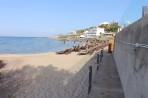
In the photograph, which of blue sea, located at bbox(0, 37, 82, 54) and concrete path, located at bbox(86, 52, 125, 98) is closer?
concrete path, located at bbox(86, 52, 125, 98)

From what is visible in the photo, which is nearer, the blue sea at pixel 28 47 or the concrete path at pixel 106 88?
the concrete path at pixel 106 88

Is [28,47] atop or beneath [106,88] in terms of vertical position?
beneath

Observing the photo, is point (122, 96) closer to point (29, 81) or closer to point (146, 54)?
point (146, 54)

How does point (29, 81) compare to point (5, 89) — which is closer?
point (5, 89)

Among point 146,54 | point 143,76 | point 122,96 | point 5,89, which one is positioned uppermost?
point 146,54

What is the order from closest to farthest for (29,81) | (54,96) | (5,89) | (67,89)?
(54,96) < (67,89) < (5,89) < (29,81)

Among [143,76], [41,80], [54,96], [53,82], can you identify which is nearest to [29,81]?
[41,80]

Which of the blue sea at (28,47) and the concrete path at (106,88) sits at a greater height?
the concrete path at (106,88)

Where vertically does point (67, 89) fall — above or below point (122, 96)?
below

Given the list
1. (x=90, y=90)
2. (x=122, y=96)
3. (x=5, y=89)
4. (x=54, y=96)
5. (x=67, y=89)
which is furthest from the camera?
(x=5, y=89)

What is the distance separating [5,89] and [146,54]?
35.6ft

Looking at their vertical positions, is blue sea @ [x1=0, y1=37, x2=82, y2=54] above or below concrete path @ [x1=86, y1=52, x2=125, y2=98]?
below

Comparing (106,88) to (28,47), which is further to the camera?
(28,47)

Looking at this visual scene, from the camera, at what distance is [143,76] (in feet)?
12.7
